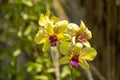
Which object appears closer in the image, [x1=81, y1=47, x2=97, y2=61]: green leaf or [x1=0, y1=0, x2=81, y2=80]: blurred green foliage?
[x1=81, y1=47, x2=97, y2=61]: green leaf

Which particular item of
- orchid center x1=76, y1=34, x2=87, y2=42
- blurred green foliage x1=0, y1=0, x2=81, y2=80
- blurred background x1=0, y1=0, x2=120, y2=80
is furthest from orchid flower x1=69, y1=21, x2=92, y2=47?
blurred green foliage x1=0, y1=0, x2=81, y2=80

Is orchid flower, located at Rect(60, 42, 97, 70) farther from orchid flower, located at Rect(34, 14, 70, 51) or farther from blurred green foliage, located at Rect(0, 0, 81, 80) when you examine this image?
blurred green foliage, located at Rect(0, 0, 81, 80)

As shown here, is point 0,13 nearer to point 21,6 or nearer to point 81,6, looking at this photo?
point 21,6

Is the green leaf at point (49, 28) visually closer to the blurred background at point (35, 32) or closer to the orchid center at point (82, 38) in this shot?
the orchid center at point (82, 38)

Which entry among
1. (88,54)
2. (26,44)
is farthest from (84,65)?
(26,44)

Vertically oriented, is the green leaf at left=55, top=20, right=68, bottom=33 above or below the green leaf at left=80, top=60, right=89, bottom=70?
above

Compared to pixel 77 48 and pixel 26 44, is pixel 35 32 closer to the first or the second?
pixel 26 44

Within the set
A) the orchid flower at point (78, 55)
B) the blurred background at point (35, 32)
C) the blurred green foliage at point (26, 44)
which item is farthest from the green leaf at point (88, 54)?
the blurred green foliage at point (26, 44)
